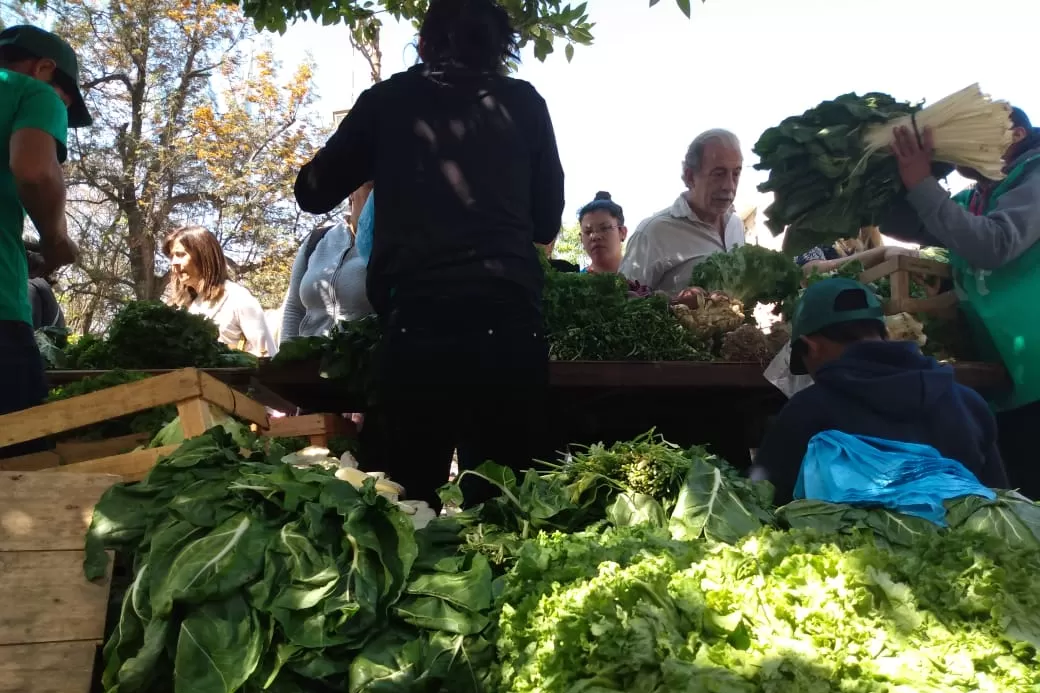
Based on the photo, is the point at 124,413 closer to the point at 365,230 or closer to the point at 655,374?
the point at 365,230

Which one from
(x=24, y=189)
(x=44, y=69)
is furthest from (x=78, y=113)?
(x=24, y=189)

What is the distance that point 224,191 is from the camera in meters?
23.4

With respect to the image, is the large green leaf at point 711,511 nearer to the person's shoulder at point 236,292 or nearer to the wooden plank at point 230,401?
the wooden plank at point 230,401

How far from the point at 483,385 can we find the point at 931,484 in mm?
1508

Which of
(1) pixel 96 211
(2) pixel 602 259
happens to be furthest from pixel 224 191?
(2) pixel 602 259

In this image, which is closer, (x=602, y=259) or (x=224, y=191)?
(x=602, y=259)

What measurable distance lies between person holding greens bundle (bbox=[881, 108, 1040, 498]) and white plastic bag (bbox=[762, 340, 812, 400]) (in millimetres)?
968

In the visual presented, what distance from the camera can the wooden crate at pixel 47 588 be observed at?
2.19 m

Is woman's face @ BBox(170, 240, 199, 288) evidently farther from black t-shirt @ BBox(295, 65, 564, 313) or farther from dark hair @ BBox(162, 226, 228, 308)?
black t-shirt @ BBox(295, 65, 564, 313)

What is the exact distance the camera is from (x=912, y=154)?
4023mm

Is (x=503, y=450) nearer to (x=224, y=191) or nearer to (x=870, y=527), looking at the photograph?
(x=870, y=527)

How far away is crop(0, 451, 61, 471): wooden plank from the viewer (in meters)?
2.94

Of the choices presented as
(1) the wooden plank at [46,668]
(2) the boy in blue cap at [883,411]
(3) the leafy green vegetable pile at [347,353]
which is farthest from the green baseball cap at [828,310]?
(1) the wooden plank at [46,668]

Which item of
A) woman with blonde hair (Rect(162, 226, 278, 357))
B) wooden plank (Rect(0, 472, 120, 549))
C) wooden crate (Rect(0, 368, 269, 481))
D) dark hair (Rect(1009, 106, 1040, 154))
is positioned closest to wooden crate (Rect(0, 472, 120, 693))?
wooden plank (Rect(0, 472, 120, 549))
